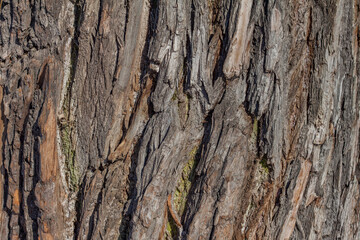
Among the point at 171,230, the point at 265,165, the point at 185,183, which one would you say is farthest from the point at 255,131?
the point at 171,230

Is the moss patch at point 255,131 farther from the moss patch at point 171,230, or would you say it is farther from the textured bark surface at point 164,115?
the moss patch at point 171,230

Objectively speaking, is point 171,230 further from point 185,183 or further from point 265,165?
point 265,165

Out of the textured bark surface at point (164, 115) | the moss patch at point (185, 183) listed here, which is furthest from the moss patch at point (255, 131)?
the moss patch at point (185, 183)

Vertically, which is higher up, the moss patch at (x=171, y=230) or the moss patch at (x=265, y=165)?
the moss patch at (x=265, y=165)

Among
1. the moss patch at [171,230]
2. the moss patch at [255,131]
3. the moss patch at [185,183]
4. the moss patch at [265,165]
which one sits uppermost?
the moss patch at [255,131]

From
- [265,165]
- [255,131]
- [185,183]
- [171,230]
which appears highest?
[255,131]

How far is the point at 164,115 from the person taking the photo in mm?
1503

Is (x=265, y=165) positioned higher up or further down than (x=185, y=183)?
higher up

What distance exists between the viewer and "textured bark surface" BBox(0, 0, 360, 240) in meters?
1.49

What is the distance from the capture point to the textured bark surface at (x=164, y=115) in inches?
58.6

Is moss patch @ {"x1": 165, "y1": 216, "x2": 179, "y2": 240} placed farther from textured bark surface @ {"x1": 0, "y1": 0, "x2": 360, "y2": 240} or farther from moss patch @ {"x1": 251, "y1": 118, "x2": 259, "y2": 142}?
moss patch @ {"x1": 251, "y1": 118, "x2": 259, "y2": 142}

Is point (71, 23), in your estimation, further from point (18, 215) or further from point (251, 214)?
point (251, 214)

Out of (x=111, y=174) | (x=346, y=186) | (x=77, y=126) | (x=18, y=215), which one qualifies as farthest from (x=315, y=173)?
(x=18, y=215)

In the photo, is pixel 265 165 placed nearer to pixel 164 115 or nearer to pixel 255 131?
pixel 255 131
